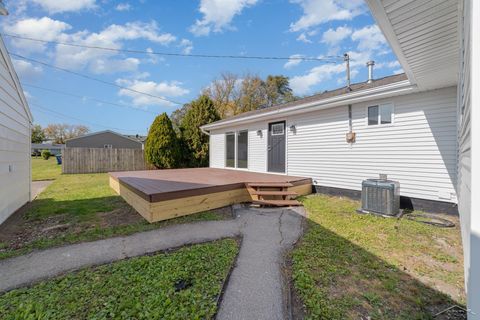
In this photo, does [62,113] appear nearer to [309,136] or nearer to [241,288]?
[309,136]

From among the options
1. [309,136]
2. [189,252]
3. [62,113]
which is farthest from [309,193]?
[62,113]

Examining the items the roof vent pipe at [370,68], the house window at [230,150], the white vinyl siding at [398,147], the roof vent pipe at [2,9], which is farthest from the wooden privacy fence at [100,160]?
the roof vent pipe at [370,68]

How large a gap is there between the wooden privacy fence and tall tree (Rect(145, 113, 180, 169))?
3.89ft

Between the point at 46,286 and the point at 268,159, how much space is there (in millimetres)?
6660

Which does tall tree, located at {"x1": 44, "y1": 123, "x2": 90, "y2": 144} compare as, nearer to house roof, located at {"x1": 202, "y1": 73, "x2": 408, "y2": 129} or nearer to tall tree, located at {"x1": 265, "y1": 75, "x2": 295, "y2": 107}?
tall tree, located at {"x1": 265, "y1": 75, "x2": 295, "y2": 107}

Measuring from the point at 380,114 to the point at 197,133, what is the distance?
9.80m

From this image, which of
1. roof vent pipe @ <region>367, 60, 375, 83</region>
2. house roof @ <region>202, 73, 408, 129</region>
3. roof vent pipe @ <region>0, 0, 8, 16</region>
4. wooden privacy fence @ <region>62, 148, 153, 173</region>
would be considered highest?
roof vent pipe @ <region>367, 60, 375, 83</region>

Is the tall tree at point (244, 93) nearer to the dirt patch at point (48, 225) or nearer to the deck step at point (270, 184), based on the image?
the deck step at point (270, 184)

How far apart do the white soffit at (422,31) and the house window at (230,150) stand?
22.8 feet

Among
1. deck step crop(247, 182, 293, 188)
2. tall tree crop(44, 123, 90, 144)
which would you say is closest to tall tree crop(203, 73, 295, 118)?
deck step crop(247, 182, 293, 188)

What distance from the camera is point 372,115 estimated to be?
17.3ft

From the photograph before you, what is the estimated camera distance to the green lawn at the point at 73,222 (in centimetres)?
309

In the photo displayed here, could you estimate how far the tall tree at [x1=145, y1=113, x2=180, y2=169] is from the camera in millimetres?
12180

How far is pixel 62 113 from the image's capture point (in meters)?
30.7
